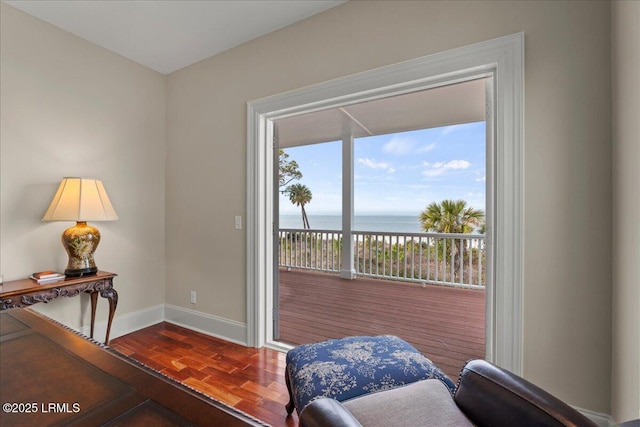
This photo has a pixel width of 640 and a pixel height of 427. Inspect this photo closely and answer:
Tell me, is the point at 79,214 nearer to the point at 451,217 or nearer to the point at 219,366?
the point at 219,366

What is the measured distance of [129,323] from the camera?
283cm

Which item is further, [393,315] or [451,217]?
[451,217]

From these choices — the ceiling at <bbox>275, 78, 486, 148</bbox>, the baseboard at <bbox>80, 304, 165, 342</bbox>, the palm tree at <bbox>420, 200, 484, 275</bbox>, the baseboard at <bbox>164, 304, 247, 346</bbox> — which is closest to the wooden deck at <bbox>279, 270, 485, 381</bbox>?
the baseboard at <bbox>164, 304, 247, 346</bbox>

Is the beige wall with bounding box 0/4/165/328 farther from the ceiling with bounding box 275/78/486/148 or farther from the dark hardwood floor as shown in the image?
the ceiling with bounding box 275/78/486/148

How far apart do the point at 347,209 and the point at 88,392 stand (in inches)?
182

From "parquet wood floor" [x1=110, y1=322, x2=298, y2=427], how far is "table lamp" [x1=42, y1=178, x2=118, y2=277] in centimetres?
80

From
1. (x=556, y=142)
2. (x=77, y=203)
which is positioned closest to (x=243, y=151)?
(x=77, y=203)

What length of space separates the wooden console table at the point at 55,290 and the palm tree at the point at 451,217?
178 inches

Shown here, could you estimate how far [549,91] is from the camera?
61.4 inches

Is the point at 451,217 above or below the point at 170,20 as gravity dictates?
below

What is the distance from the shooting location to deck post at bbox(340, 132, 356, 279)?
16.6 feet

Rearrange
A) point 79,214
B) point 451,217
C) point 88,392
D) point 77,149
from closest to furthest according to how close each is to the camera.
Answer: point 88,392, point 79,214, point 77,149, point 451,217

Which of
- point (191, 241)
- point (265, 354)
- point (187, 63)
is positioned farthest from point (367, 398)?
point (187, 63)

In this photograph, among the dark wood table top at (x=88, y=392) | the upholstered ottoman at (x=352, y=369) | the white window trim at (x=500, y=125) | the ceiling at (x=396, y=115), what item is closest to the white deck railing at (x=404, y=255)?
the ceiling at (x=396, y=115)
